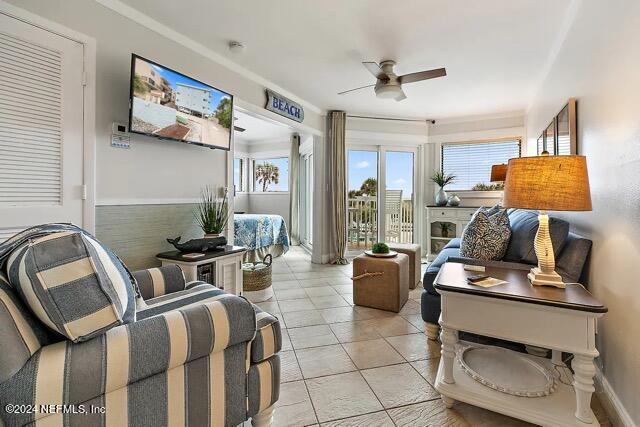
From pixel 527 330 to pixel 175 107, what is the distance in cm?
268

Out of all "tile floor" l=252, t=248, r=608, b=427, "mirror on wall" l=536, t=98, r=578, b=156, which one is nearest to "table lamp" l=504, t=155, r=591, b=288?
"tile floor" l=252, t=248, r=608, b=427

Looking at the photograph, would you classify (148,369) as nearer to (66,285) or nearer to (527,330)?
(66,285)

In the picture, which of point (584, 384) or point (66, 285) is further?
point (584, 384)

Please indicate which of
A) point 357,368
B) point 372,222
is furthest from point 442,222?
point 357,368

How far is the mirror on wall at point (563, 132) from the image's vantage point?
2152 mm

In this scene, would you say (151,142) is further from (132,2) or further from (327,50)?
(327,50)

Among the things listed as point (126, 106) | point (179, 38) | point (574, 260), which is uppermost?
point (179, 38)

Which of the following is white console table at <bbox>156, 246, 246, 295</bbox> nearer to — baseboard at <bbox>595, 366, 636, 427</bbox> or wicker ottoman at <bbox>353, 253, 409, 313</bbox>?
wicker ottoman at <bbox>353, 253, 409, 313</bbox>

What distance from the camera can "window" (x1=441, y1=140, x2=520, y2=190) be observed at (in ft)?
16.8

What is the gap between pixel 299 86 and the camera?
12.7 ft

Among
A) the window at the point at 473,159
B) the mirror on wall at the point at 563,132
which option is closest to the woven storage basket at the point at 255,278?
the mirror on wall at the point at 563,132

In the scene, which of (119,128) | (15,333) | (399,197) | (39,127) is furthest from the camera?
(399,197)

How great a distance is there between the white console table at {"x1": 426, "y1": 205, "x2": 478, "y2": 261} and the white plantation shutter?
4783 mm

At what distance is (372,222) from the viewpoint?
5434 millimetres
